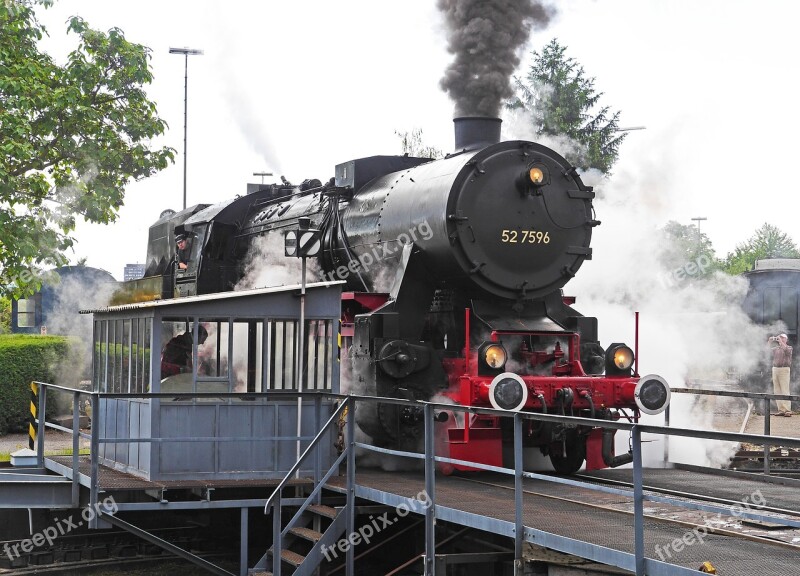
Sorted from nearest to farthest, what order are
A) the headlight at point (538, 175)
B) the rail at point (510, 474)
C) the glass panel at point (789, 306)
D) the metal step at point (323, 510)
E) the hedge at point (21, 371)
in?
the rail at point (510, 474) < the metal step at point (323, 510) < the headlight at point (538, 175) < the hedge at point (21, 371) < the glass panel at point (789, 306)

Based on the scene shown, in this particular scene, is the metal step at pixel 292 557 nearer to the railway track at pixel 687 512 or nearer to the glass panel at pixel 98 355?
the railway track at pixel 687 512

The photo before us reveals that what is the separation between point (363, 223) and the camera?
1196 centimetres

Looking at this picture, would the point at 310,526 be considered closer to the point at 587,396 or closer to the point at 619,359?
the point at 587,396

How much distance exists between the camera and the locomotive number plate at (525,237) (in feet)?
35.6

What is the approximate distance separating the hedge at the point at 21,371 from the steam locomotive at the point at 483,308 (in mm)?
10975

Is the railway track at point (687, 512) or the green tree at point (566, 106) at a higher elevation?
the green tree at point (566, 106)

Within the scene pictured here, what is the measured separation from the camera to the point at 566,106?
38.2 m

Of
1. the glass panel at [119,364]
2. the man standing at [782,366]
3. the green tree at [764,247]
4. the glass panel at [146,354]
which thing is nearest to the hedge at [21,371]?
the glass panel at [119,364]

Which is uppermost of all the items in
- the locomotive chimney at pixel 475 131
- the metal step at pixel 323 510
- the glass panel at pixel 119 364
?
the locomotive chimney at pixel 475 131

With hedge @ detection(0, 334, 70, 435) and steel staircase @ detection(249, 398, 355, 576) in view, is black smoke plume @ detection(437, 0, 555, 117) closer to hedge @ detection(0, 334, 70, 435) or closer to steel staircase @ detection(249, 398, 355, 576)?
steel staircase @ detection(249, 398, 355, 576)

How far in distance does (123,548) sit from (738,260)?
60.3m

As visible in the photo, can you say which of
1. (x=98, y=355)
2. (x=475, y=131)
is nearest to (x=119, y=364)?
(x=98, y=355)

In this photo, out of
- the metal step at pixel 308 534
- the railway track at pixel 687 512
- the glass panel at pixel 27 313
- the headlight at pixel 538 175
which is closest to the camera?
the railway track at pixel 687 512

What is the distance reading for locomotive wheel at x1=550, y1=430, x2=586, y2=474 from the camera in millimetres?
10555
